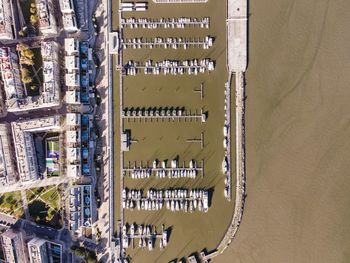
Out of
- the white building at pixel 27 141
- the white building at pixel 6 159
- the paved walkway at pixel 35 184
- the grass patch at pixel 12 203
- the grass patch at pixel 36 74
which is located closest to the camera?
the white building at pixel 27 141

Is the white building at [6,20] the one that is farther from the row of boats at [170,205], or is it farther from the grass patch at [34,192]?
the row of boats at [170,205]

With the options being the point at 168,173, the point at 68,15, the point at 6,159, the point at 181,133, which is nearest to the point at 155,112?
the point at 181,133

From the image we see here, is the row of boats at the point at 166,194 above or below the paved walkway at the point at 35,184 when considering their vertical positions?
below

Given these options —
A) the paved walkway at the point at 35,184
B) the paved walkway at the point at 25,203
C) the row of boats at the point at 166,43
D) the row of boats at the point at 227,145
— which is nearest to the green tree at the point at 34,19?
the row of boats at the point at 166,43

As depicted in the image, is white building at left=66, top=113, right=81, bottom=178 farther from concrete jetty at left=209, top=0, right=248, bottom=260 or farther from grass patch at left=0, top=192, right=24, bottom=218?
concrete jetty at left=209, top=0, right=248, bottom=260

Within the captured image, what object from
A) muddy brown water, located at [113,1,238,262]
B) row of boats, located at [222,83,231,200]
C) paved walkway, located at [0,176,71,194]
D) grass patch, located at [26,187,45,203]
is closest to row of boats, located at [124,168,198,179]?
muddy brown water, located at [113,1,238,262]

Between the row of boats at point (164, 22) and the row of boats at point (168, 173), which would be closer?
the row of boats at point (164, 22)
